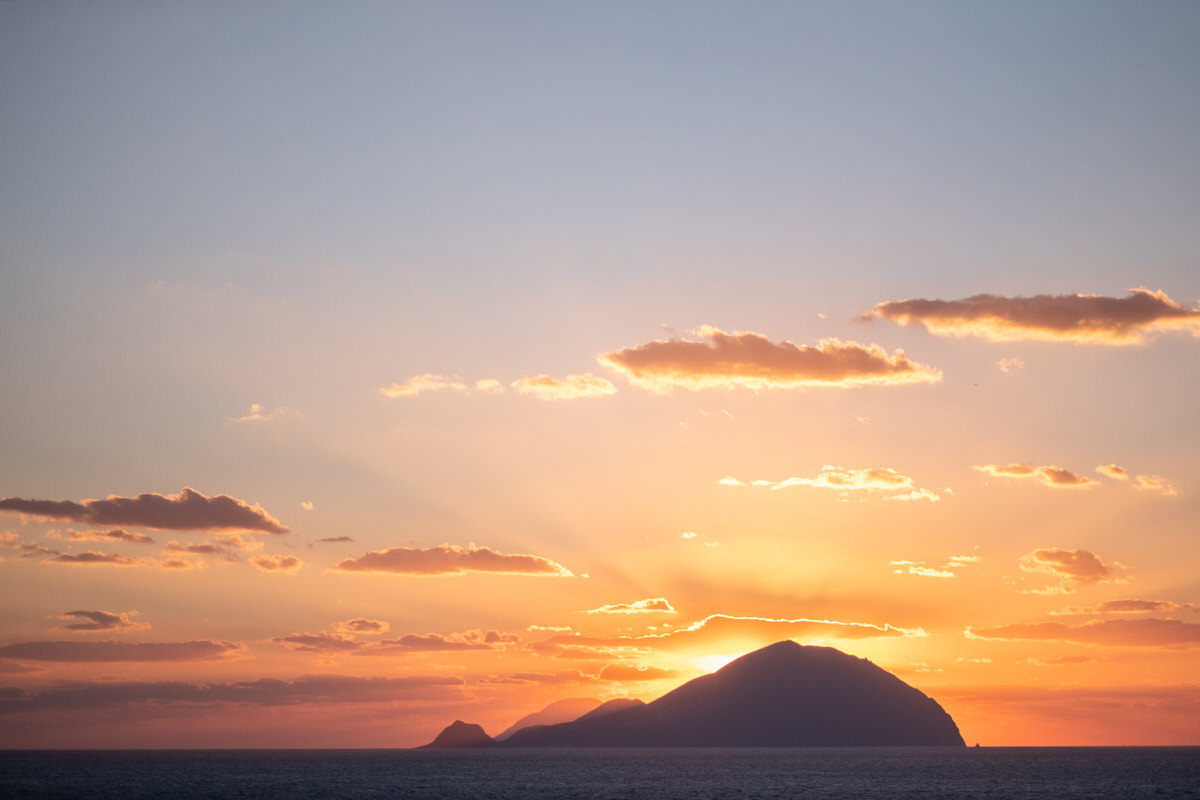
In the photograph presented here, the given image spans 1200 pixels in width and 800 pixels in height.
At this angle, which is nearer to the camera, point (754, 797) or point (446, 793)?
point (754, 797)

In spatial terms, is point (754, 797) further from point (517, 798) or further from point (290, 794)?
point (290, 794)

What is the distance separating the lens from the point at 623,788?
186 m

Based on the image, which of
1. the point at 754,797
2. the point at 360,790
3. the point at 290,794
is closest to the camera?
the point at 754,797

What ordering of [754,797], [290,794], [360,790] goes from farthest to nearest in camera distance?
[360,790], [290,794], [754,797]

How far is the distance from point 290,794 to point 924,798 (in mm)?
106806

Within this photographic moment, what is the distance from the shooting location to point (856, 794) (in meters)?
173

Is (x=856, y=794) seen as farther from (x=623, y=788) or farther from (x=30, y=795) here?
(x=30, y=795)

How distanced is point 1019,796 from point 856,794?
87.9 ft

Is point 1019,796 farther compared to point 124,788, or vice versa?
point 124,788

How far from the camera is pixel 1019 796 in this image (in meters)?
168

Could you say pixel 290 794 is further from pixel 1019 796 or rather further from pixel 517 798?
pixel 1019 796

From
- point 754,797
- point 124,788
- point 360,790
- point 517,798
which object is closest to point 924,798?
point 754,797

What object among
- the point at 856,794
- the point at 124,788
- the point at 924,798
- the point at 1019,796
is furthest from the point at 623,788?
the point at 124,788

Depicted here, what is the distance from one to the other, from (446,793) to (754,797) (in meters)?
55.9
